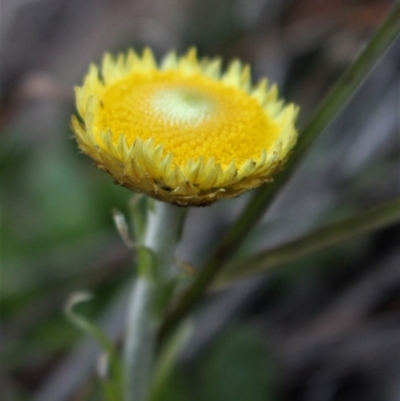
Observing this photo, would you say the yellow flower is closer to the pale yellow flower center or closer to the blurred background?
the pale yellow flower center

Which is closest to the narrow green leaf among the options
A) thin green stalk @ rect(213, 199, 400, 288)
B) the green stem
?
the green stem

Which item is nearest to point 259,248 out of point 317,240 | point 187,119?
point 317,240

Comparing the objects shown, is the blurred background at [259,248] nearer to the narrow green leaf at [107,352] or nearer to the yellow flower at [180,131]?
the narrow green leaf at [107,352]

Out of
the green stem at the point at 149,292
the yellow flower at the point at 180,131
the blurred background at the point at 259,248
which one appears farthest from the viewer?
the blurred background at the point at 259,248

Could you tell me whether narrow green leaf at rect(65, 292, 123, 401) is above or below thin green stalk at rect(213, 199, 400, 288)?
above

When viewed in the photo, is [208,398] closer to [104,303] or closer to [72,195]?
[104,303]

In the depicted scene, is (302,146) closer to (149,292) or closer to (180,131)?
(180,131)

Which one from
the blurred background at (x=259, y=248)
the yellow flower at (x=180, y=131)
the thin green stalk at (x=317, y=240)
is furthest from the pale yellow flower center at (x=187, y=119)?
the blurred background at (x=259, y=248)
